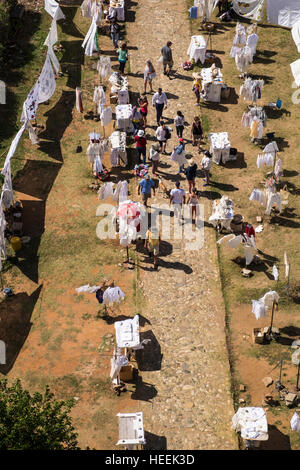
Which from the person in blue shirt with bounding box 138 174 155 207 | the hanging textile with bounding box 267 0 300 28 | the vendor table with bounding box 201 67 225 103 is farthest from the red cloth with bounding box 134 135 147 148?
the hanging textile with bounding box 267 0 300 28

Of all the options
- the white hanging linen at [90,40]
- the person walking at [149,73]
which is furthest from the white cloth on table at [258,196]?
the white hanging linen at [90,40]

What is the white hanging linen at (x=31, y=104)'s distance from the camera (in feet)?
117

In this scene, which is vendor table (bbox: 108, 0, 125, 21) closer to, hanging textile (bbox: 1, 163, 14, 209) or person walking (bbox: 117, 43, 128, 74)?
person walking (bbox: 117, 43, 128, 74)

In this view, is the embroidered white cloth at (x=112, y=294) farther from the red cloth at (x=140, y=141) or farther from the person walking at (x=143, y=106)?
the person walking at (x=143, y=106)

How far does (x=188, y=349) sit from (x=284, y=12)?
2048 centimetres

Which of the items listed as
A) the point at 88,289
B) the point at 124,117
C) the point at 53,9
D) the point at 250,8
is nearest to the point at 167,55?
the point at 124,117

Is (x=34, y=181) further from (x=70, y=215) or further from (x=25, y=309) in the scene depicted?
(x=25, y=309)

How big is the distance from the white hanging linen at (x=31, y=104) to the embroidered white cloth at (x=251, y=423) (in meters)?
16.0

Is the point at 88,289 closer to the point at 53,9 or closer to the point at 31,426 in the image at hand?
the point at 31,426

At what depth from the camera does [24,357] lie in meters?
28.2

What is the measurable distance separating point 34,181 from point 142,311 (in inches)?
326

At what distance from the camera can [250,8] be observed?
41.9m

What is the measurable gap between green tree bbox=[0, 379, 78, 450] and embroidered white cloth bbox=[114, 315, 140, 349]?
3303 millimetres

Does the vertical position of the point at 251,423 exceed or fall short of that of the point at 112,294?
it falls short
